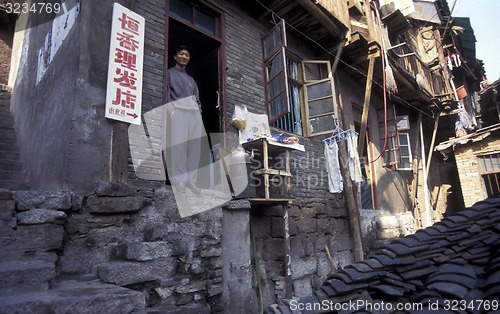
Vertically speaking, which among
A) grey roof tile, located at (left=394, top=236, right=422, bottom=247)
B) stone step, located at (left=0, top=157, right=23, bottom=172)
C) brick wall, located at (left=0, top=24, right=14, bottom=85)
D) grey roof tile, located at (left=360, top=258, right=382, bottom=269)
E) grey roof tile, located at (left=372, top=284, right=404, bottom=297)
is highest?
brick wall, located at (left=0, top=24, right=14, bottom=85)

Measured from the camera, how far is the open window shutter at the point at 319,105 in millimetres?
6913

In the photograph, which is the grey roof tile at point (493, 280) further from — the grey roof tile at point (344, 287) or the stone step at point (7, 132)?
the stone step at point (7, 132)

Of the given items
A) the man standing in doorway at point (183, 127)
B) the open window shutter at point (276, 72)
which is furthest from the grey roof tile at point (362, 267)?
the open window shutter at point (276, 72)

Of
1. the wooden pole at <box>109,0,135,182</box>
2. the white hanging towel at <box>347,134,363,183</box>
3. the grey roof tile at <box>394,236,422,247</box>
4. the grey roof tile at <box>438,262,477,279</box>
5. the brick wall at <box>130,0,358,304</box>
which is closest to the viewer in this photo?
the grey roof tile at <box>438,262,477,279</box>

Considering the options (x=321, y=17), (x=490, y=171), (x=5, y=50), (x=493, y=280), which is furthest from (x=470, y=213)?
(x=5, y=50)

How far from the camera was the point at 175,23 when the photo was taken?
5289 mm

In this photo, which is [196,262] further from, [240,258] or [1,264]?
[1,264]

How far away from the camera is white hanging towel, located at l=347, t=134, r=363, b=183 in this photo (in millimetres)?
6755

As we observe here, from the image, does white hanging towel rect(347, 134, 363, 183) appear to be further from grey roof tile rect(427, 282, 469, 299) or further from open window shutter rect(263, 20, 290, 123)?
grey roof tile rect(427, 282, 469, 299)

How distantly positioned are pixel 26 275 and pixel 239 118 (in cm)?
378

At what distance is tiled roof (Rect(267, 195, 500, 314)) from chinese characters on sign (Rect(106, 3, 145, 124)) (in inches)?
108

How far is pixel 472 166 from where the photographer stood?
37.6 ft

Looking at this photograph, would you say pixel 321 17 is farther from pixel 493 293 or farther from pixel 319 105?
pixel 493 293

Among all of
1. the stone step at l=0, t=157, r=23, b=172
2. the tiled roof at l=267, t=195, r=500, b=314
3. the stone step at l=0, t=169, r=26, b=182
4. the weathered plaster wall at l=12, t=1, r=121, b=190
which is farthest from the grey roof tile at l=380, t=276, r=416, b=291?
the stone step at l=0, t=157, r=23, b=172
